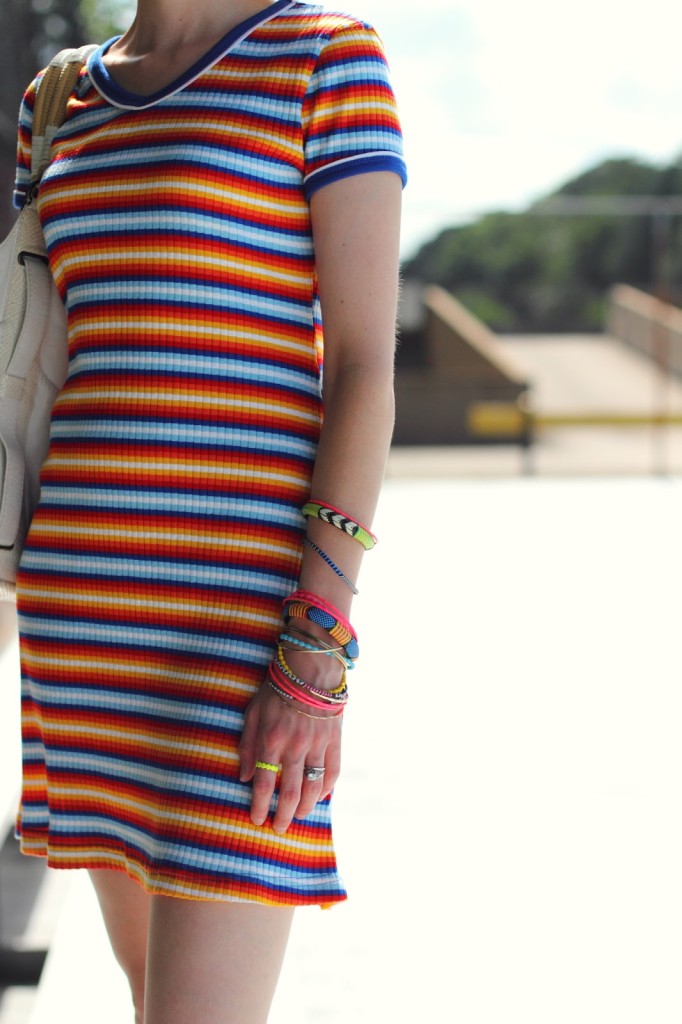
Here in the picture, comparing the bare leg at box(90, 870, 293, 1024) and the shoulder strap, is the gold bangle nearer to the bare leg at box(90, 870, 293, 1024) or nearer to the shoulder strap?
the bare leg at box(90, 870, 293, 1024)

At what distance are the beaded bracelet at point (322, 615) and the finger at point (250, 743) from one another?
95 millimetres

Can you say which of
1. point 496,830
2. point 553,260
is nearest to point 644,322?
point 553,260

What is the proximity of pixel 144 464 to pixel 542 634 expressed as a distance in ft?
14.4

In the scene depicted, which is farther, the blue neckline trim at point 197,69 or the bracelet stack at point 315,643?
the blue neckline trim at point 197,69

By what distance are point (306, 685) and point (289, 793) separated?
0.11 metres

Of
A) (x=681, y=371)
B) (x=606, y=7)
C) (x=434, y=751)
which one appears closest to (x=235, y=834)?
(x=434, y=751)

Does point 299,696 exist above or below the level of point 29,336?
below

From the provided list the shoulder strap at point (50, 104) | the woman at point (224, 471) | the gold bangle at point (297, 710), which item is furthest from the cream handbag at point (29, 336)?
the gold bangle at point (297, 710)

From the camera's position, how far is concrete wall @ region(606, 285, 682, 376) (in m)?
13.6

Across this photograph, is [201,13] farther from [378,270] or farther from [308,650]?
[308,650]

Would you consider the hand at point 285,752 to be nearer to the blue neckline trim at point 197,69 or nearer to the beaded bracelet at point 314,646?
the beaded bracelet at point 314,646

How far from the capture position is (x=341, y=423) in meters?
1.19

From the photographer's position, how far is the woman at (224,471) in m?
1.15

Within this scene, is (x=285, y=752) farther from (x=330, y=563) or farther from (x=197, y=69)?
(x=197, y=69)
